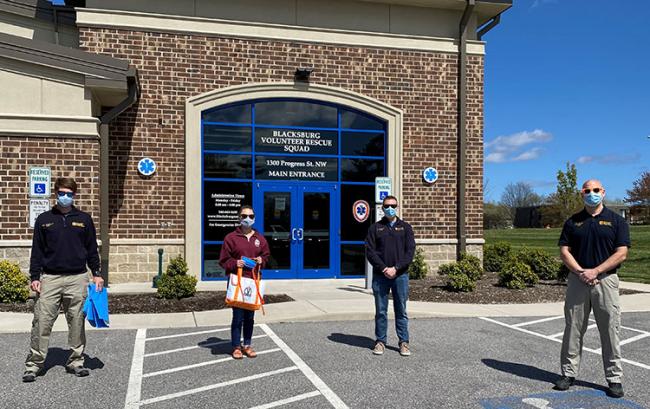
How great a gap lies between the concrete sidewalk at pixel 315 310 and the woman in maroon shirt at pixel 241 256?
6.58 ft

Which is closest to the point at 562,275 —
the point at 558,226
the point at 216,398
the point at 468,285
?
the point at 468,285

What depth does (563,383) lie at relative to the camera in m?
5.17

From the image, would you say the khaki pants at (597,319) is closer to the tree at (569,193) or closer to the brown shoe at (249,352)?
the brown shoe at (249,352)

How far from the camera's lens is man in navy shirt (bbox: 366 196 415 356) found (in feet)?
21.3

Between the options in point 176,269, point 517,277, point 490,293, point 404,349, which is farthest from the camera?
point 517,277

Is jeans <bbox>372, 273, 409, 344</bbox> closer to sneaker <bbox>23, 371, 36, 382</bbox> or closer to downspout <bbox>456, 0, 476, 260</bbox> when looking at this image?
sneaker <bbox>23, 371, 36, 382</bbox>

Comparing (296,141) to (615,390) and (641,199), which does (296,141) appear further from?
(641,199)

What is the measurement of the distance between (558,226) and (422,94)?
48747 millimetres

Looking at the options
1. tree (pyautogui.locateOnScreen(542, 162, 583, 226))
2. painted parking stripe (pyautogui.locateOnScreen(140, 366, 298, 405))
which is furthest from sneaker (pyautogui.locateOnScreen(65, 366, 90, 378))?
→ tree (pyautogui.locateOnScreen(542, 162, 583, 226))

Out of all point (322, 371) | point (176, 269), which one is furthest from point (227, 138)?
point (322, 371)

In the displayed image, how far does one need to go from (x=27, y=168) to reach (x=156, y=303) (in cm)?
367

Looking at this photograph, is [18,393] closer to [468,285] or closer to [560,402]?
[560,402]

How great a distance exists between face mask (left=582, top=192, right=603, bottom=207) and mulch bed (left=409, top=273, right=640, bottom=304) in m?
5.47

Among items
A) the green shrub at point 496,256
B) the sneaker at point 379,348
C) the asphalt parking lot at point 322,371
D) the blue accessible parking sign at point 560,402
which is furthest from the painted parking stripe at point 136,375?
the green shrub at point 496,256
